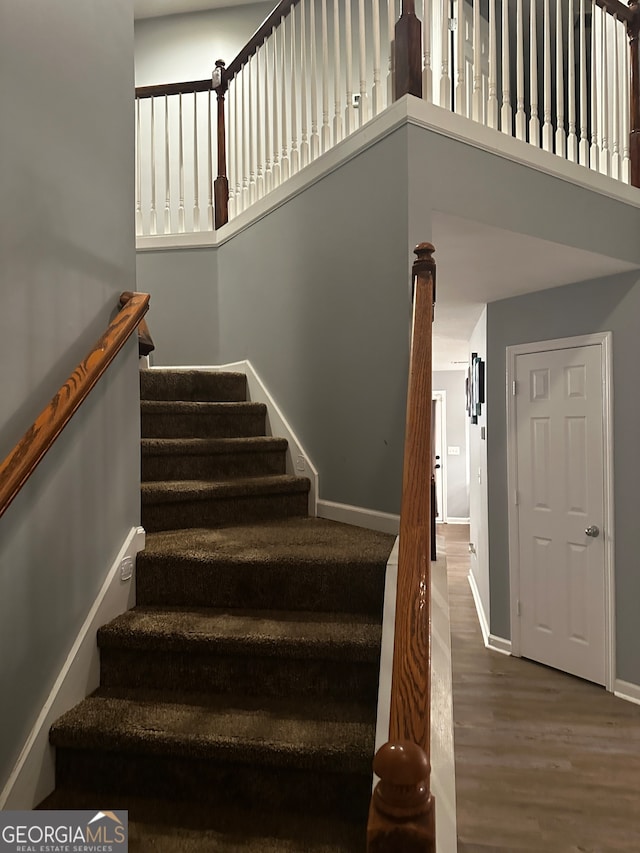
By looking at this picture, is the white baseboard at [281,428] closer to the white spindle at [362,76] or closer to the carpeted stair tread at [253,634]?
the carpeted stair tread at [253,634]

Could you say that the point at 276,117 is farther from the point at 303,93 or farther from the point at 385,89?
the point at 385,89

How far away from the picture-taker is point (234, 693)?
1751mm

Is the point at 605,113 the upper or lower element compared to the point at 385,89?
upper

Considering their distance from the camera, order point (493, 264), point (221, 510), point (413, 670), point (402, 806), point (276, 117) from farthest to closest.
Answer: point (493, 264)
point (276, 117)
point (221, 510)
point (413, 670)
point (402, 806)

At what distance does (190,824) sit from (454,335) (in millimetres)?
5151

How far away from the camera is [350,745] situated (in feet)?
4.76

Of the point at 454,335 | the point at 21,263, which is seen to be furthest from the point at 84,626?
the point at 454,335

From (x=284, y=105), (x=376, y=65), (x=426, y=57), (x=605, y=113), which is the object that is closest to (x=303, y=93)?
(x=284, y=105)

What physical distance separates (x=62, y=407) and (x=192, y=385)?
1700mm

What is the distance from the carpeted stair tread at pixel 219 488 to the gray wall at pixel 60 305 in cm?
29

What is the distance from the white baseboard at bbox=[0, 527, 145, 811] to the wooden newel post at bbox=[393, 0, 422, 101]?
6.60 ft

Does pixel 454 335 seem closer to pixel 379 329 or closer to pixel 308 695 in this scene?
pixel 379 329

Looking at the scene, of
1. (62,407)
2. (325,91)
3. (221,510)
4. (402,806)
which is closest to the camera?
(402,806)

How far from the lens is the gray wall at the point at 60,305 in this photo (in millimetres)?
1483
